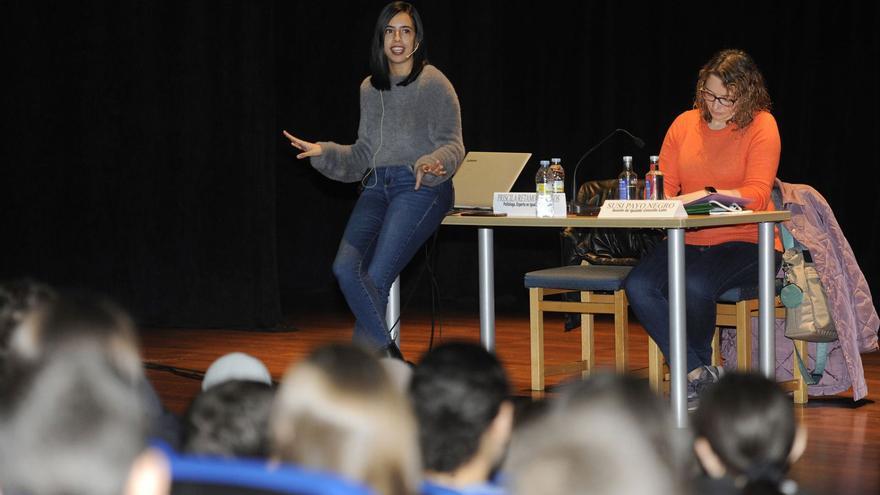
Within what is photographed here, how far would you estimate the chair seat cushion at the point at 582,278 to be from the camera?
425cm

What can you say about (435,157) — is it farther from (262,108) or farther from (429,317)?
(429,317)

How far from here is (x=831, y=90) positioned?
233 inches

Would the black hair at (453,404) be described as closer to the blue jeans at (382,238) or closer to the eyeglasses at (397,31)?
the blue jeans at (382,238)

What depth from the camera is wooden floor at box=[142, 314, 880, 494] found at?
322 centimetres

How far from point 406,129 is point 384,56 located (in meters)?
0.25

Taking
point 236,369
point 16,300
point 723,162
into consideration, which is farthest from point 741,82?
point 16,300

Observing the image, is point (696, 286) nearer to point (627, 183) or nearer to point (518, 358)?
point (627, 183)

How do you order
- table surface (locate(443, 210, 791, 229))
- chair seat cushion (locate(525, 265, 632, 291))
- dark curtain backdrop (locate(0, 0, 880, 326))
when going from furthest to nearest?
dark curtain backdrop (locate(0, 0, 880, 326)), chair seat cushion (locate(525, 265, 632, 291)), table surface (locate(443, 210, 791, 229))

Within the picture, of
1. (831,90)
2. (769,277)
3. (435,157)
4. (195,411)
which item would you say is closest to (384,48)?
(435,157)

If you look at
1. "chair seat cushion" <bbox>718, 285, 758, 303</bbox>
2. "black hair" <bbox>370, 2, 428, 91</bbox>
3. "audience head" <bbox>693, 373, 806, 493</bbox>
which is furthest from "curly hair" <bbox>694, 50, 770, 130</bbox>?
"audience head" <bbox>693, 373, 806, 493</bbox>

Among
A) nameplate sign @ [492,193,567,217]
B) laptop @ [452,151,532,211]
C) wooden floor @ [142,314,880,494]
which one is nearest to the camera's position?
wooden floor @ [142,314,880,494]

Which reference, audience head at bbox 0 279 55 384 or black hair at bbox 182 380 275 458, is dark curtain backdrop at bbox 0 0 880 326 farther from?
black hair at bbox 182 380 275 458

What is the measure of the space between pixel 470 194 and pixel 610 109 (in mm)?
2593

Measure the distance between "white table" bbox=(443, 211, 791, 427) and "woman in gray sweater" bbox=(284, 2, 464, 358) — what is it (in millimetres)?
227
